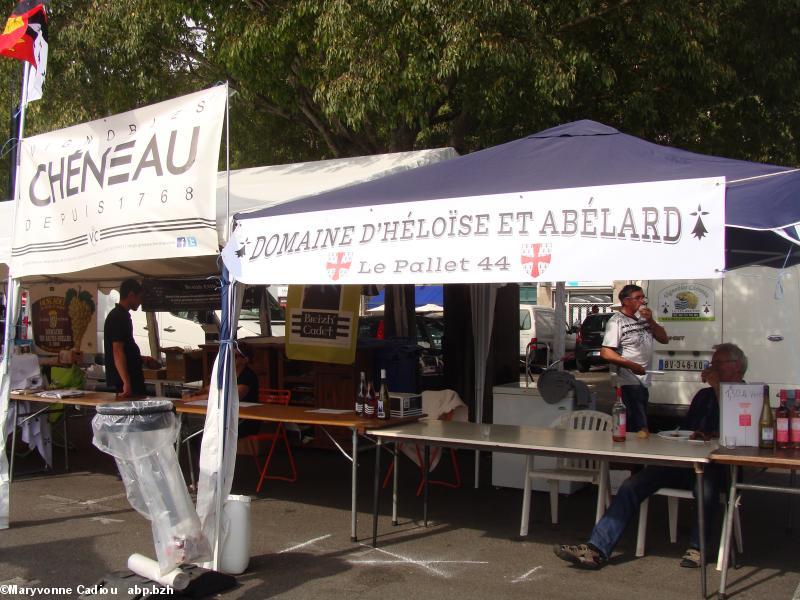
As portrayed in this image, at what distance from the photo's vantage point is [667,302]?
9875 millimetres

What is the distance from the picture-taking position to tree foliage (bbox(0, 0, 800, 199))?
8.16 meters

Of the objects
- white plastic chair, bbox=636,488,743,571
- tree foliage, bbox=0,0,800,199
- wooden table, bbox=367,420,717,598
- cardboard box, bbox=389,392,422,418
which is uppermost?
tree foliage, bbox=0,0,800,199

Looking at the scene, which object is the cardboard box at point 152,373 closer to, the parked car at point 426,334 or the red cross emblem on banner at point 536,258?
the parked car at point 426,334

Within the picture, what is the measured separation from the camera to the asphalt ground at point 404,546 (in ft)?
17.1

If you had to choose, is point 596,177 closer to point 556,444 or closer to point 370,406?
point 556,444

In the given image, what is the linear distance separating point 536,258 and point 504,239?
229 mm

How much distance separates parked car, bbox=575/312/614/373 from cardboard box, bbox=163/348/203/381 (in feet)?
33.8

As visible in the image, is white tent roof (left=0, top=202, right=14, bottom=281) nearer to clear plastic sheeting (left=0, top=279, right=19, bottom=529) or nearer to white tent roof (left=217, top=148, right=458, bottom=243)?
clear plastic sheeting (left=0, top=279, right=19, bottom=529)

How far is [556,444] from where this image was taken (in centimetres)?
554

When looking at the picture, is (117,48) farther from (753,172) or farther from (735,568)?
(735,568)

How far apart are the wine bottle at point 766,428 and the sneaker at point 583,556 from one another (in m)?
1.22

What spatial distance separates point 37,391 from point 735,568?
6649 mm

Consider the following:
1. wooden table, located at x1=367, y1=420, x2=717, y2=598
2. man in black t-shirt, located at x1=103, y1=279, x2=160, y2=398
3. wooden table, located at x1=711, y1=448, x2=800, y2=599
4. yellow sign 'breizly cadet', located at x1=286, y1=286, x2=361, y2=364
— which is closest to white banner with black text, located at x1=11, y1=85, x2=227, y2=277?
man in black t-shirt, located at x1=103, y1=279, x2=160, y2=398

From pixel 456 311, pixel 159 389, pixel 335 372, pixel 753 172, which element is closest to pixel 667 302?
pixel 456 311
